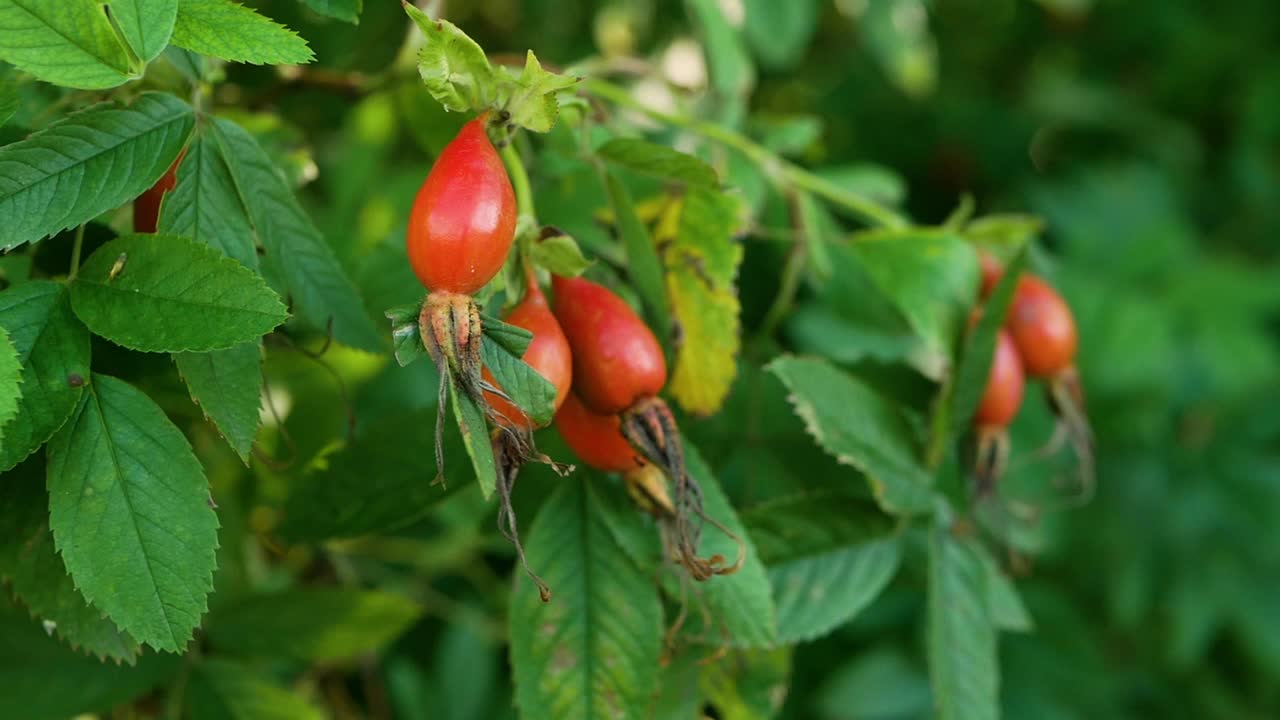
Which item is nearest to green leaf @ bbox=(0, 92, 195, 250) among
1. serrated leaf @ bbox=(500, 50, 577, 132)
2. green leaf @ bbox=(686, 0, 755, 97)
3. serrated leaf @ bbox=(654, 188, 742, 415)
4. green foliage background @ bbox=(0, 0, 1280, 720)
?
green foliage background @ bbox=(0, 0, 1280, 720)

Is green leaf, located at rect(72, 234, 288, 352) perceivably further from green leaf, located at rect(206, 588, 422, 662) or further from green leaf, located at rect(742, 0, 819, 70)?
green leaf, located at rect(742, 0, 819, 70)

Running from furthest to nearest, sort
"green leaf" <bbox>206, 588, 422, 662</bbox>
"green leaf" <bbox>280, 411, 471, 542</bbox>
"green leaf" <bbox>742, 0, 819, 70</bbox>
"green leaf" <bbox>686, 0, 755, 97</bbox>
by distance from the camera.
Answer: "green leaf" <bbox>742, 0, 819, 70</bbox>
"green leaf" <bbox>686, 0, 755, 97</bbox>
"green leaf" <bbox>206, 588, 422, 662</bbox>
"green leaf" <bbox>280, 411, 471, 542</bbox>

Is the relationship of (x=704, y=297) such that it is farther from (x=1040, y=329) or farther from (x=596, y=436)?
(x=1040, y=329)

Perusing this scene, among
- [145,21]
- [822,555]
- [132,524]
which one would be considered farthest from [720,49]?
[132,524]

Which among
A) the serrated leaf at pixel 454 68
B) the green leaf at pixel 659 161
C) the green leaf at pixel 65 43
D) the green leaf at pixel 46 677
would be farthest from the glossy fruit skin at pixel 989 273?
the green leaf at pixel 46 677

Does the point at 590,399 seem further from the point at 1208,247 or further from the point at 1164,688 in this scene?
the point at 1208,247

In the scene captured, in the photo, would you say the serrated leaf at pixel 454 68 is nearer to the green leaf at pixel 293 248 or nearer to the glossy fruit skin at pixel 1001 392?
the green leaf at pixel 293 248
